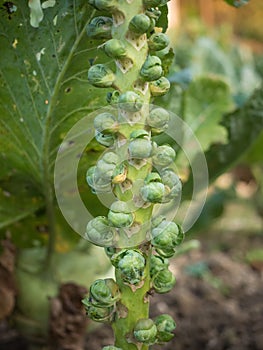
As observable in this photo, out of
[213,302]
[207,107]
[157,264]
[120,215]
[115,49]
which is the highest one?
[115,49]

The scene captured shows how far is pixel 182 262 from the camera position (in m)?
3.21

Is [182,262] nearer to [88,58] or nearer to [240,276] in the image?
[240,276]

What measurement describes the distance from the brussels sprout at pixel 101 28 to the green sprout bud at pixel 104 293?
356 millimetres

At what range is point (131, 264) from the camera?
0.90m

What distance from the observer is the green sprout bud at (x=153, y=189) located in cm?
90

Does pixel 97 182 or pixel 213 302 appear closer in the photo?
pixel 97 182

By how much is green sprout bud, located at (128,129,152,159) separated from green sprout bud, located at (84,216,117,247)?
0.35 feet

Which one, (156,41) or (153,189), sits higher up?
(156,41)

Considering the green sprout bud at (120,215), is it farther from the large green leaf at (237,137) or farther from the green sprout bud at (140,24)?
the large green leaf at (237,137)

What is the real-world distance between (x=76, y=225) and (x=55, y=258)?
345 millimetres

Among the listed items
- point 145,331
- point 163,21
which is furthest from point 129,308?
point 163,21

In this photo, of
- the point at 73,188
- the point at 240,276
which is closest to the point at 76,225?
the point at 73,188

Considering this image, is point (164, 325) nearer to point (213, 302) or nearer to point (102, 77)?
point (102, 77)

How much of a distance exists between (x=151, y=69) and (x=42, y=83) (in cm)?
39
